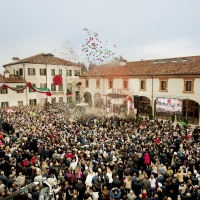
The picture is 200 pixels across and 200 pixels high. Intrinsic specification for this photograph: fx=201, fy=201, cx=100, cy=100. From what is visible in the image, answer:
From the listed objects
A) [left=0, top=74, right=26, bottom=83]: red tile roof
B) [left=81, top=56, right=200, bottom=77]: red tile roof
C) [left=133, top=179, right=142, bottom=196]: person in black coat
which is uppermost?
[left=81, top=56, right=200, bottom=77]: red tile roof

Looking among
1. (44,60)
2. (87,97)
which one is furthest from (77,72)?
(44,60)

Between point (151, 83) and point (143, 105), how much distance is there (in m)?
3.22

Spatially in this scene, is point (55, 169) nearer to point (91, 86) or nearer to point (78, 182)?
point (78, 182)

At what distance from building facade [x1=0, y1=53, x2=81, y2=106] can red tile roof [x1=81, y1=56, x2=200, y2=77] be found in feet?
13.7

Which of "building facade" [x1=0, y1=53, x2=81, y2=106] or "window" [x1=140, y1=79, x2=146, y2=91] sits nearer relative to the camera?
"window" [x1=140, y1=79, x2=146, y2=91]

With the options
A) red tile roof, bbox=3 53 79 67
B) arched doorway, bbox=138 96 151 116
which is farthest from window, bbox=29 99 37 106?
arched doorway, bbox=138 96 151 116

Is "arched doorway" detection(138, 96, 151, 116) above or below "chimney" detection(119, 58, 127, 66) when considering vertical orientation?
below

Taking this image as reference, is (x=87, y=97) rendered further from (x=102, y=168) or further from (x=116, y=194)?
(x=116, y=194)

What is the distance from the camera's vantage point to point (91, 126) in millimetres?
18438

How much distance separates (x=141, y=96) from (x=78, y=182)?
20.3 meters

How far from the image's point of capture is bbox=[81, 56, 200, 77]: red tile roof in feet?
74.8

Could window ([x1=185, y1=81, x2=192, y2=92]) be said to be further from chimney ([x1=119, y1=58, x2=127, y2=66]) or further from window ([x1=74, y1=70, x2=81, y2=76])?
window ([x1=74, y1=70, x2=81, y2=76])

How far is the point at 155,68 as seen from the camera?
26359mm

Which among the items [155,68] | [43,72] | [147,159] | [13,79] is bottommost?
[147,159]
